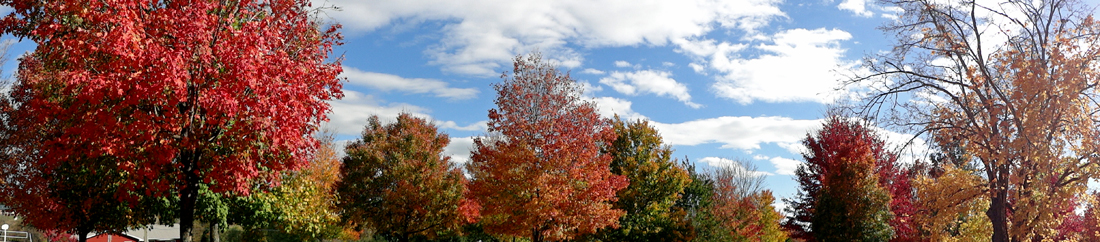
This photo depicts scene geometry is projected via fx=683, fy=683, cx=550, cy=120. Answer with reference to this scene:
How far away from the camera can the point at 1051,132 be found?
51.7 ft

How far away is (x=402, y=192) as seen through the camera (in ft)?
113

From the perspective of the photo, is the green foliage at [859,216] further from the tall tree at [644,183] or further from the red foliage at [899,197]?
the tall tree at [644,183]

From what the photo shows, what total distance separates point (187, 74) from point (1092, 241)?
103ft

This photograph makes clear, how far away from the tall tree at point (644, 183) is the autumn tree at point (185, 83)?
66.2 feet

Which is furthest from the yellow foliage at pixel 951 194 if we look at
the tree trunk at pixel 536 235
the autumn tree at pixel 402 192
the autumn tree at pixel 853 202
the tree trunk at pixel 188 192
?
the autumn tree at pixel 402 192

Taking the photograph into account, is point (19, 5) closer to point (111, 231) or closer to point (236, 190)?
point (236, 190)

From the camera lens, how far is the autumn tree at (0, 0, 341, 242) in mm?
10656

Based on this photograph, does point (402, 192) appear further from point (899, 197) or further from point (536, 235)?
point (899, 197)

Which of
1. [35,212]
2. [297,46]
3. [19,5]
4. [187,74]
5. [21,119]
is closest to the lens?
[187,74]

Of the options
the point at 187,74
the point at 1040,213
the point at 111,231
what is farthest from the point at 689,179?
the point at 187,74

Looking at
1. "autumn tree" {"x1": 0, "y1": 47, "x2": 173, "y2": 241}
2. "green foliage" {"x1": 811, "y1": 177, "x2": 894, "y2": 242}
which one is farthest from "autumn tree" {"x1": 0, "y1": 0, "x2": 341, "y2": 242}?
"green foliage" {"x1": 811, "y1": 177, "x2": 894, "y2": 242}

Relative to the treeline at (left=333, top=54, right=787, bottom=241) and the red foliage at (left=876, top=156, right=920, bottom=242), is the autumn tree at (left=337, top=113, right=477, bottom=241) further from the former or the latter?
the red foliage at (left=876, top=156, right=920, bottom=242)

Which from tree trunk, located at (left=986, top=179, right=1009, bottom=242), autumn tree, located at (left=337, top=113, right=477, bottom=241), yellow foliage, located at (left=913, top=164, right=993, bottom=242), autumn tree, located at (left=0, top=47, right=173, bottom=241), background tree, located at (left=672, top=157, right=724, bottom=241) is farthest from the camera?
autumn tree, located at (left=337, top=113, right=477, bottom=241)

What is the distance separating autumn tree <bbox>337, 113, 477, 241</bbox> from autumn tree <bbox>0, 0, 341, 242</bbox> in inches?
853
